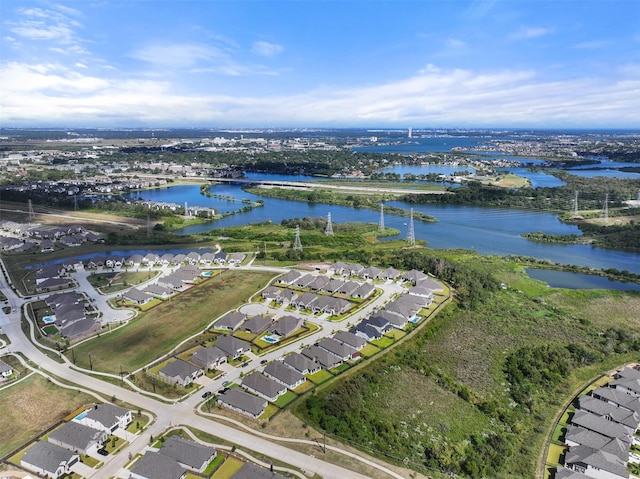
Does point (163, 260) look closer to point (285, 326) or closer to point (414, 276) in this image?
point (285, 326)

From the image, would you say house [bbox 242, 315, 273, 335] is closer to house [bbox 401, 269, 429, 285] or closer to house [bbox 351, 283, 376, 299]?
house [bbox 351, 283, 376, 299]

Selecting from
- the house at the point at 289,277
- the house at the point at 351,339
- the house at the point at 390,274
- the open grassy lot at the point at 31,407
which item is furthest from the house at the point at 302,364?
the house at the point at 390,274

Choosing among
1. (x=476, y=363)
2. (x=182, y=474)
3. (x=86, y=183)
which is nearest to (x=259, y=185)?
(x=86, y=183)

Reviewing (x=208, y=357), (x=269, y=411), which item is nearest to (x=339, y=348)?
(x=269, y=411)

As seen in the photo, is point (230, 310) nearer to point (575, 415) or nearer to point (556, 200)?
point (575, 415)

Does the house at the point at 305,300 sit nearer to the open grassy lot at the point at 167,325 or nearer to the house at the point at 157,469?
the open grassy lot at the point at 167,325

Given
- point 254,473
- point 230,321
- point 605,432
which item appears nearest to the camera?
point 254,473

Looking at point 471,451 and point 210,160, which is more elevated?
point 210,160
